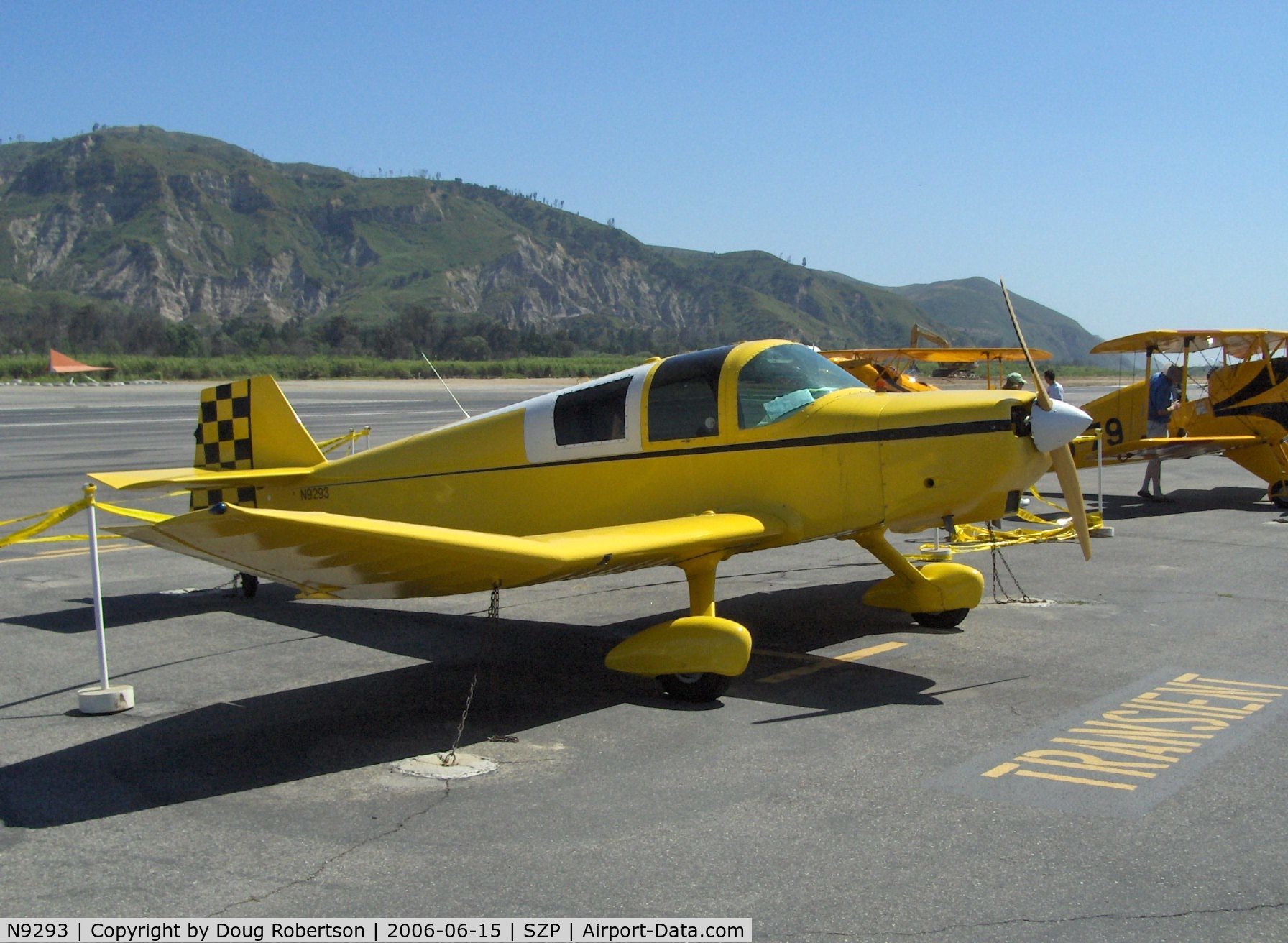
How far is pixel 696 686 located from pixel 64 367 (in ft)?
265

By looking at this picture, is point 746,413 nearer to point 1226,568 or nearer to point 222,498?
point 222,498

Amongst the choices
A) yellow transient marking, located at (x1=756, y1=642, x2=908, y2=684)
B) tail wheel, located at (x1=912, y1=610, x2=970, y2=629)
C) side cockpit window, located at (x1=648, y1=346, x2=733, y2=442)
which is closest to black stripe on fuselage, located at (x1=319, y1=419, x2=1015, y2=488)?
side cockpit window, located at (x1=648, y1=346, x2=733, y2=442)

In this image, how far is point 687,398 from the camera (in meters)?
7.51

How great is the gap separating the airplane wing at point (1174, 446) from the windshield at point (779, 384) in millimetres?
10037

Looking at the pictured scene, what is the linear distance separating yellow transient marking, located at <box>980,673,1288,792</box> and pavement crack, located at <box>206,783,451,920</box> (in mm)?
2618

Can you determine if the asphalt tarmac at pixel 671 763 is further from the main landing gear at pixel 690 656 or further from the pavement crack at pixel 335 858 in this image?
the main landing gear at pixel 690 656

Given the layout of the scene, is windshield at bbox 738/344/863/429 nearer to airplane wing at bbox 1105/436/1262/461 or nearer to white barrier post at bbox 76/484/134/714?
white barrier post at bbox 76/484/134/714

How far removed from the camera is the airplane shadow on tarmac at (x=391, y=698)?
5184 mm

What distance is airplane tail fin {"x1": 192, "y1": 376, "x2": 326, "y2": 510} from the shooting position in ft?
30.5

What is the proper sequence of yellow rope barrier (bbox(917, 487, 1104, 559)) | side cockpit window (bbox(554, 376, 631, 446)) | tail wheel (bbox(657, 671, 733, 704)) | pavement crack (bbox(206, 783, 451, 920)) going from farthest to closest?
yellow rope barrier (bbox(917, 487, 1104, 559)), side cockpit window (bbox(554, 376, 631, 446)), tail wheel (bbox(657, 671, 733, 704)), pavement crack (bbox(206, 783, 451, 920))

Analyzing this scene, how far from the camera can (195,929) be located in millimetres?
3676

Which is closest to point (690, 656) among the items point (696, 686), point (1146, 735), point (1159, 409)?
point (696, 686)

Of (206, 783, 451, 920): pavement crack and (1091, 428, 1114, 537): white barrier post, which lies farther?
(1091, 428, 1114, 537): white barrier post

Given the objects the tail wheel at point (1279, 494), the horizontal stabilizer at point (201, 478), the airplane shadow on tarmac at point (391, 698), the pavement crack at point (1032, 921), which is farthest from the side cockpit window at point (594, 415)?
the tail wheel at point (1279, 494)
